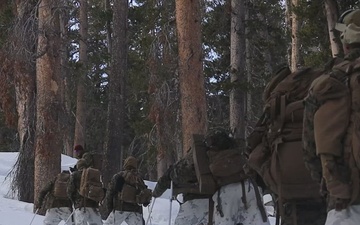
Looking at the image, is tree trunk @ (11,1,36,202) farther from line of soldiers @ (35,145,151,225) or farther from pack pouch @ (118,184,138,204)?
pack pouch @ (118,184,138,204)

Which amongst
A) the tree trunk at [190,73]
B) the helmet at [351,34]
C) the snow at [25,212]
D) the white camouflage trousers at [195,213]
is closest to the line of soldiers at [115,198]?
the snow at [25,212]

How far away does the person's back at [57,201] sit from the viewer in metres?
12.0

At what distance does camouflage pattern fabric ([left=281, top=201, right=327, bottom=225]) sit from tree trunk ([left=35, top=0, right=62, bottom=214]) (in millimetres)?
9728

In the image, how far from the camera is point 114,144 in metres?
17.9

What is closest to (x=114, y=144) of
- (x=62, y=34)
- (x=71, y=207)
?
(x=62, y=34)

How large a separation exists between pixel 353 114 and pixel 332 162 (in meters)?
0.29

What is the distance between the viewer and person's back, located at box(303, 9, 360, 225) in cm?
357

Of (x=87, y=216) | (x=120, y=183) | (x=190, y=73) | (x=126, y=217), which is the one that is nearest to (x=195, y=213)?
(x=120, y=183)

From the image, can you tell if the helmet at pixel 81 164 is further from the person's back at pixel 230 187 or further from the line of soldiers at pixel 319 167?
the person's back at pixel 230 187

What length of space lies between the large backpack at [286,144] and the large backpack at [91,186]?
6.26 meters

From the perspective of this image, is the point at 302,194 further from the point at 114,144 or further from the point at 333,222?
the point at 114,144

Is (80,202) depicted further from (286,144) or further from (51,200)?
(286,144)

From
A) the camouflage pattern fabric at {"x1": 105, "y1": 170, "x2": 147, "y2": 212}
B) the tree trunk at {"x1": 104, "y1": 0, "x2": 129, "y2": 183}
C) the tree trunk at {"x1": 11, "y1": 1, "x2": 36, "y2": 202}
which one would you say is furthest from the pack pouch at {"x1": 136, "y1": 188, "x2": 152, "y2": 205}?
the tree trunk at {"x1": 104, "y1": 0, "x2": 129, "y2": 183}

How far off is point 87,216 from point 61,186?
3.20 feet
